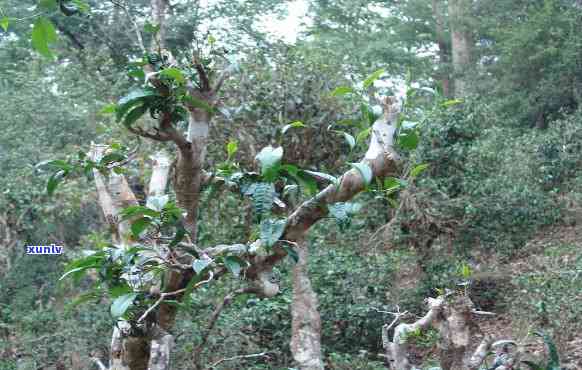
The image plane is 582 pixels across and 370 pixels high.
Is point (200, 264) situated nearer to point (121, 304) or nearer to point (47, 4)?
point (121, 304)

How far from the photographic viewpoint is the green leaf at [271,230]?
1499 millimetres

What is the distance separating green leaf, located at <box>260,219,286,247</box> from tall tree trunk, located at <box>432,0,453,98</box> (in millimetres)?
10928

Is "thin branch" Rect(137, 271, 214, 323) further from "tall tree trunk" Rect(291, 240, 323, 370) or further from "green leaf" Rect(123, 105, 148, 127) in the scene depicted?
"tall tree trunk" Rect(291, 240, 323, 370)

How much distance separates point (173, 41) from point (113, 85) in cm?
185

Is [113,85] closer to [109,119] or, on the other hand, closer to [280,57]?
[109,119]

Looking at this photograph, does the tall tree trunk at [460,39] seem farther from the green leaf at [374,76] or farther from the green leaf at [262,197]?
the green leaf at [262,197]

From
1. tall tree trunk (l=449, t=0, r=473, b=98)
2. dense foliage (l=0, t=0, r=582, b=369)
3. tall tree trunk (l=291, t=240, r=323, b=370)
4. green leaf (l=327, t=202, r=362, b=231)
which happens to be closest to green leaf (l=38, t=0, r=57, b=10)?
green leaf (l=327, t=202, r=362, b=231)

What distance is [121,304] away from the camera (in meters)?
1.52

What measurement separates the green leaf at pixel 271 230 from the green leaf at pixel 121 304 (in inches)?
13.4

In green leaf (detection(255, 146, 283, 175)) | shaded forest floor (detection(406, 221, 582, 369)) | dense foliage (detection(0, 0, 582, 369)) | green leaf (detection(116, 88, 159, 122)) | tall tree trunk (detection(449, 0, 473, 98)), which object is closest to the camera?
green leaf (detection(255, 146, 283, 175))

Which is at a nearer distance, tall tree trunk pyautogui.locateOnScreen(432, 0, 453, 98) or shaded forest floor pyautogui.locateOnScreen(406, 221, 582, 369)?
shaded forest floor pyautogui.locateOnScreen(406, 221, 582, 369)

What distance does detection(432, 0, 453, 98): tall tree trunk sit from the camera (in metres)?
12.1

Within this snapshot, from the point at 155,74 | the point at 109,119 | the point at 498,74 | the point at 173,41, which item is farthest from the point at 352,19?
the point at 155,74

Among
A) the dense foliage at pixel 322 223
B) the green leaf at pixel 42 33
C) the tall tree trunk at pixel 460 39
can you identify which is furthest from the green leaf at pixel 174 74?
the tall tree trunk at pixel 460 39
